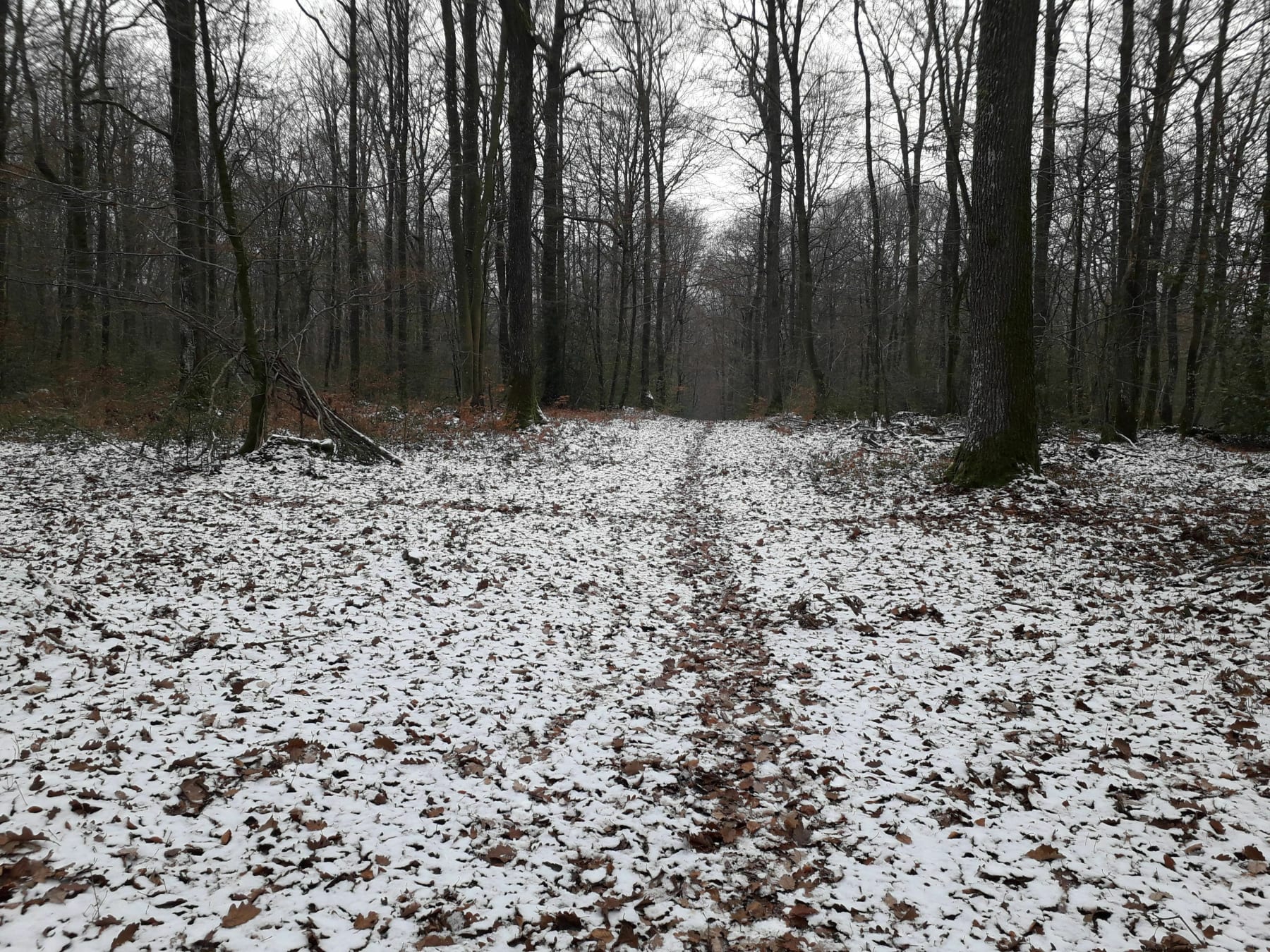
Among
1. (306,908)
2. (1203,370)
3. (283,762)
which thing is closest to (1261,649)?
(306,908)

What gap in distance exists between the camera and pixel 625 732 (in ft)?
13.7

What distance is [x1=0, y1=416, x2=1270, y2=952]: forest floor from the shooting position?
2734 millimetres

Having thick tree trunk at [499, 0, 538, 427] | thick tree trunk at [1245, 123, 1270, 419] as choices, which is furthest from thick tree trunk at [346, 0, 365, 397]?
thick tree trunk at [1245, 123, 1270, 419]

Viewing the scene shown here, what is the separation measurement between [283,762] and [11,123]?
18936 millimetres

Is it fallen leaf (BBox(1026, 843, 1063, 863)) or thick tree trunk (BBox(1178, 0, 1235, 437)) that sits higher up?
thick tree trunk (BBox(1178, 0, 1235, 437))

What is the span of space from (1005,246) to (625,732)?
8568 mm

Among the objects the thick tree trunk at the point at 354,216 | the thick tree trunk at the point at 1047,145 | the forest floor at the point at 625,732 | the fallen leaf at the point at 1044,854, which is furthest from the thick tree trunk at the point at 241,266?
the thick tree trunk at the point at 1047,145

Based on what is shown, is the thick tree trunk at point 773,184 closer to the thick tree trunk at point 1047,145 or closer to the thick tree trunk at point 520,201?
the thick tree trunk at point 1047,145

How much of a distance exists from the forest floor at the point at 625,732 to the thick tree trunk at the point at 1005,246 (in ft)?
4.71

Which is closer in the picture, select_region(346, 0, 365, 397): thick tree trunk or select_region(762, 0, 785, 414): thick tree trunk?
select_region(346, 0, 365, 397): thick tree trunk

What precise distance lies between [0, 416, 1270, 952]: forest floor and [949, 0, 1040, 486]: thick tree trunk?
1.43m

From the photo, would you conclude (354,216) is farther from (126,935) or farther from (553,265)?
(126,935)

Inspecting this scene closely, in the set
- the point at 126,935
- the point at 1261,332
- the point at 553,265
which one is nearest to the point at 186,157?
the point at 126,935

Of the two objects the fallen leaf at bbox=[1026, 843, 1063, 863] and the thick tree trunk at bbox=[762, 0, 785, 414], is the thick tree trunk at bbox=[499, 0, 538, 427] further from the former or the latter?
the fallen leaf at bbox=[1026, 843, 1063, 863]
